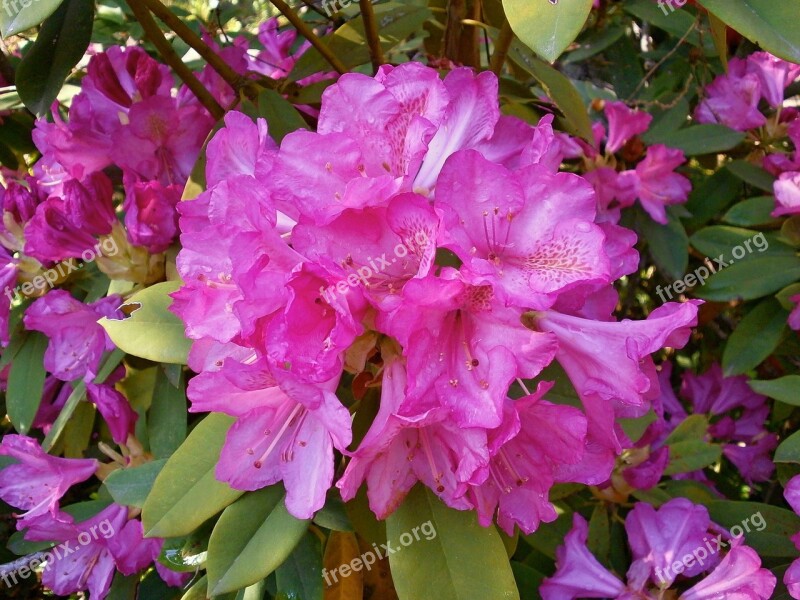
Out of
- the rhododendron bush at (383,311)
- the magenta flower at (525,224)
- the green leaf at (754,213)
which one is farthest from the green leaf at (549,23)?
the green leaf at (754,213)

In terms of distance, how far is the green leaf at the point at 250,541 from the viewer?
0.81m

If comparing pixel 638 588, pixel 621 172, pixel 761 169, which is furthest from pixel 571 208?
pixel 761 169

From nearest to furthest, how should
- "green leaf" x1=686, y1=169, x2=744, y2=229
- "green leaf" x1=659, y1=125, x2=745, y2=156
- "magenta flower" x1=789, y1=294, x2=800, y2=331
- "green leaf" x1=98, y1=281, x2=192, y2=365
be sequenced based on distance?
1. "green leaf" x1=98, y1=281, x2=192, y2=365
2. "magenta flower" x1=789, y1=294, x2=800, y2=331
3. "green leaf" x1=659, y1=125, x2=745, y2=156
4. "green leaf" x1=686, y1=169, x2=744, y2=229

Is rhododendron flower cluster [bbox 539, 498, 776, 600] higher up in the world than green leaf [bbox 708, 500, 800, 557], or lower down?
higher up

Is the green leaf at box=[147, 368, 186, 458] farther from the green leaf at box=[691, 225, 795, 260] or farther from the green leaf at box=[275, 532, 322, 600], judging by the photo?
the green leaf at box=[691, 225, 795, 260]

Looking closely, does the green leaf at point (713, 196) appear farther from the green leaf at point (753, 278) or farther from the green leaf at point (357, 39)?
the green leaf at point (357, 39)

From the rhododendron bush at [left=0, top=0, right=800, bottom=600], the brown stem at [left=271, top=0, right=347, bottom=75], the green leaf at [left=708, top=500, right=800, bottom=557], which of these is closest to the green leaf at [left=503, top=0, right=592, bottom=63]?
the rhododendron bush at [left=0, top=0, right=800, bottom=600]

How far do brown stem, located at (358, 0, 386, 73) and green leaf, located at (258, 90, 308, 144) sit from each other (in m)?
0.16

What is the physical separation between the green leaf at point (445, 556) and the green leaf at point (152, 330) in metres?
0.35

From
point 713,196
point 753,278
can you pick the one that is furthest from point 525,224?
point 713,196

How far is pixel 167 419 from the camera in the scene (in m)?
1.17

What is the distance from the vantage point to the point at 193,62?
1690mm

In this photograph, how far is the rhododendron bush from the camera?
0.71 m

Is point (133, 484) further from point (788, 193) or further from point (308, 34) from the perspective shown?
point (788, 193)
